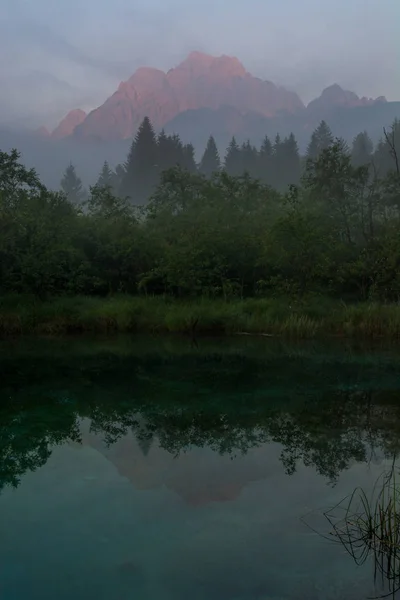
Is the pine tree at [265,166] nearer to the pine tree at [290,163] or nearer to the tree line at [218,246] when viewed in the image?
the pine tree at [290,163]

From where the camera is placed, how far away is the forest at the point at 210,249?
19375 millimetres

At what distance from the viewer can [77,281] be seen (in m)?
21.6

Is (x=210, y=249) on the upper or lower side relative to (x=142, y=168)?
lower

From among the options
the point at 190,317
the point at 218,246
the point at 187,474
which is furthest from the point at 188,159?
the point at 187,474

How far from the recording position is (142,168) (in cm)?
7156

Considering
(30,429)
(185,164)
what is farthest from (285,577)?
(185,164)

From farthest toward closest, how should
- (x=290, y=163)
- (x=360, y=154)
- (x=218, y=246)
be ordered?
(x=290, y=163) → (x=360, y=154) → (x=218, y=246)

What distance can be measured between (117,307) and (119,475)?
41.7 feet

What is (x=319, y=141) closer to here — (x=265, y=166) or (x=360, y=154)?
(x=265, y=166)

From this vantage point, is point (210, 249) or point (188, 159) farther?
point (188, 159)

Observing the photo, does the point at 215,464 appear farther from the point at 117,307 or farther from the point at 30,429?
the point at 117,307

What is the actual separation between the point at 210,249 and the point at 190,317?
4325mm

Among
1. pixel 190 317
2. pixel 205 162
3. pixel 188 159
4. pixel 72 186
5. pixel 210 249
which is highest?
pixel 205 162

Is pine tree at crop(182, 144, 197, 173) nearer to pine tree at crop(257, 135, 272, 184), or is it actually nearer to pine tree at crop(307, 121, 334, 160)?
pine tree at crop(257, 135, 272, 184)
